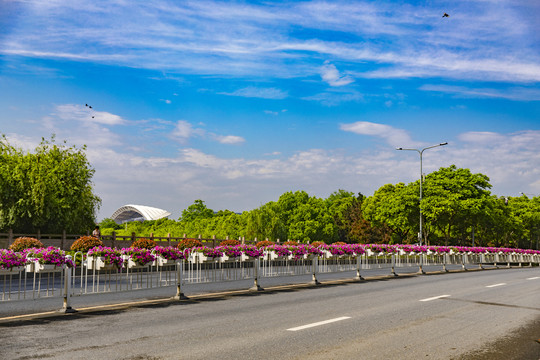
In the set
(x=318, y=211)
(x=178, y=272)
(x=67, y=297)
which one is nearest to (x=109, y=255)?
(x=178, y=272)

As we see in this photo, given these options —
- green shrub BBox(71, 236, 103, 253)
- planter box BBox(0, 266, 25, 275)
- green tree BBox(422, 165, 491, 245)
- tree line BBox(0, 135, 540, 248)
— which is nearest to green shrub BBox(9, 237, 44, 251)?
green shrub BBox(71, 236, 103, 253)

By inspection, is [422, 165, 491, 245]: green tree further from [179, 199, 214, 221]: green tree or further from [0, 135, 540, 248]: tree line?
[179, 199, 214, 221]: green tree

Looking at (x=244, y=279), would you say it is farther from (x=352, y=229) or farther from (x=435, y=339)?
(x=352, y=229)

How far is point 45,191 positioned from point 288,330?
34739mm

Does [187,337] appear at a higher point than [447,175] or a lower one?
lower

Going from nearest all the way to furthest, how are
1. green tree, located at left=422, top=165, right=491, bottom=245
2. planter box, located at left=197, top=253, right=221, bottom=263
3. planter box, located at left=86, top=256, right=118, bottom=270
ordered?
planter box, located at left=86, top=256, right=118, bottom=270, planter box, located at left=197, top=253, right=221, bottom=263, green tree, located at left=422, top=165, right=491, bottom=245

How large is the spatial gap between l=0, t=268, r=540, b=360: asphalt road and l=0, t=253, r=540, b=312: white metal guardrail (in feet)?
6.71

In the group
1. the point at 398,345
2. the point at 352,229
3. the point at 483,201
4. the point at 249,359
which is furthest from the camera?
the point at 352,229

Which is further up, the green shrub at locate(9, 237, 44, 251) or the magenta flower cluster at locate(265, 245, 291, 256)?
the green shrub at locate(9, 237, 44, 251)

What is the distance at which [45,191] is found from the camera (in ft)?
128

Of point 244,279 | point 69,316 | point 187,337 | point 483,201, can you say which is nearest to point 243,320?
point 187,337

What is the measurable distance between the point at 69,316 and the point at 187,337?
3.84 m

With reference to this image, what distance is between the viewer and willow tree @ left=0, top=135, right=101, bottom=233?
125ft

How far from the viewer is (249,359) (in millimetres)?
6809
